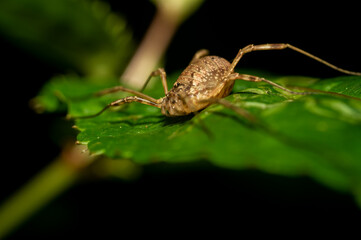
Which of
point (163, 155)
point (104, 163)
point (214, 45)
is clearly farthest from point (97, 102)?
point (214, 45)

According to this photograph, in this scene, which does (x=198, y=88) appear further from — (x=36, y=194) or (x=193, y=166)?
(x=36, y=194)

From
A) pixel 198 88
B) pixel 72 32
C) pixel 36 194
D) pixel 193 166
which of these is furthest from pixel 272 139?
pixel 72 32

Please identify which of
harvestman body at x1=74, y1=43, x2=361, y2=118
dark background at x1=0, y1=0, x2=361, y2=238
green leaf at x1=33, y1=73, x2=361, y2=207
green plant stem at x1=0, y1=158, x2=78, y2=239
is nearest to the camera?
green leaf at x1=33, y1=73, x2=361, y2=207

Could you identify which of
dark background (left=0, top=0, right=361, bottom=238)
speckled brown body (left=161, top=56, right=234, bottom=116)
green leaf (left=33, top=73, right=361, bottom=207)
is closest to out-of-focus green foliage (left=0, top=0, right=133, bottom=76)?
dark background (left=0, top=0, right=361, bottom=238)

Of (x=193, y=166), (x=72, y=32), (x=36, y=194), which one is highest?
(x=72, y=32)

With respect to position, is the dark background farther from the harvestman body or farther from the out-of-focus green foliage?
the harvestman body

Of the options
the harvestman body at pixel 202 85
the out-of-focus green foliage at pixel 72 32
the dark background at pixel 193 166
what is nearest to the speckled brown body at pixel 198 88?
the harvestman body at pixel 202 85

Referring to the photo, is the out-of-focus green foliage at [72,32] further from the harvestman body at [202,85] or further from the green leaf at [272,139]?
the green leaf at [272,139]
